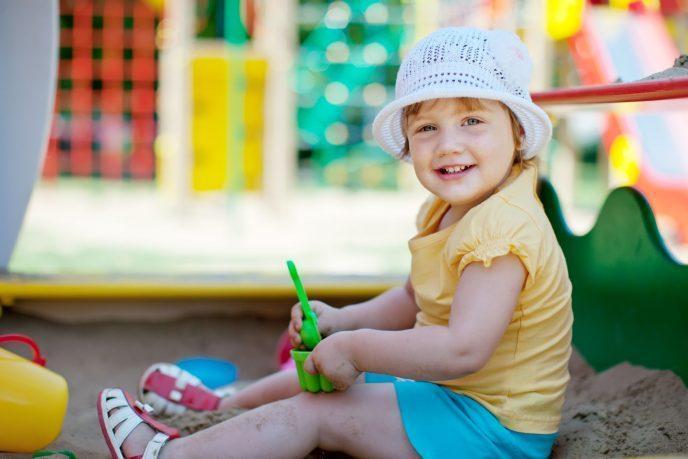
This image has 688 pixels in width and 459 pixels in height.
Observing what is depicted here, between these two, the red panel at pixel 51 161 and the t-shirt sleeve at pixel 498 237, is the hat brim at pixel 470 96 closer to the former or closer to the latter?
the t-shirt sleeve at pixel 498 237

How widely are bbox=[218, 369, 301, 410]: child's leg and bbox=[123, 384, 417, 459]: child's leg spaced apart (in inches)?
7.5

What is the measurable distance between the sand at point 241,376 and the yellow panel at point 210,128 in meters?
3.03

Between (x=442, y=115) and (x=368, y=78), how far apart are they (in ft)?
17.9

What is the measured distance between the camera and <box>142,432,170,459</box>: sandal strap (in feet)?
3.47

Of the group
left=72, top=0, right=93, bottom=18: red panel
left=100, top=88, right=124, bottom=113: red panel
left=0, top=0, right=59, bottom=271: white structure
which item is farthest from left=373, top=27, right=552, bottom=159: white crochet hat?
left=72, top=0, right=93, bottom=18: red panel

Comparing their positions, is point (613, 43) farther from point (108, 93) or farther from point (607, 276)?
point (108, 93)

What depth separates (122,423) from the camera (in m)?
1.11

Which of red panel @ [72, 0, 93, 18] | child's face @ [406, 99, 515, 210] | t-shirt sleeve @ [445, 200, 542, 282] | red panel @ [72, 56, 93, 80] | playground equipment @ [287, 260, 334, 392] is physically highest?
red panel @ [72, 0, 93, 18]

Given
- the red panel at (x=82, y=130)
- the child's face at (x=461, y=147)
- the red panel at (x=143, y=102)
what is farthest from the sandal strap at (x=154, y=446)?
the red panel at (x=143, y=102)

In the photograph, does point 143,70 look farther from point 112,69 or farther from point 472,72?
point 472,72

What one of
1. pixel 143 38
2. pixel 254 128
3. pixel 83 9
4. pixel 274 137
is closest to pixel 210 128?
pixel 254 128

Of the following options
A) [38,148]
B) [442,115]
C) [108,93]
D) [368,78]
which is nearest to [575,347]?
[442,115]

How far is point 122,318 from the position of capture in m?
1.78

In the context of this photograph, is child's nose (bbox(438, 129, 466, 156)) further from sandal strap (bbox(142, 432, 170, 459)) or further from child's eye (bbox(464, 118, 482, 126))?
sandal strap (bbox(142, 432, 170, 459))
